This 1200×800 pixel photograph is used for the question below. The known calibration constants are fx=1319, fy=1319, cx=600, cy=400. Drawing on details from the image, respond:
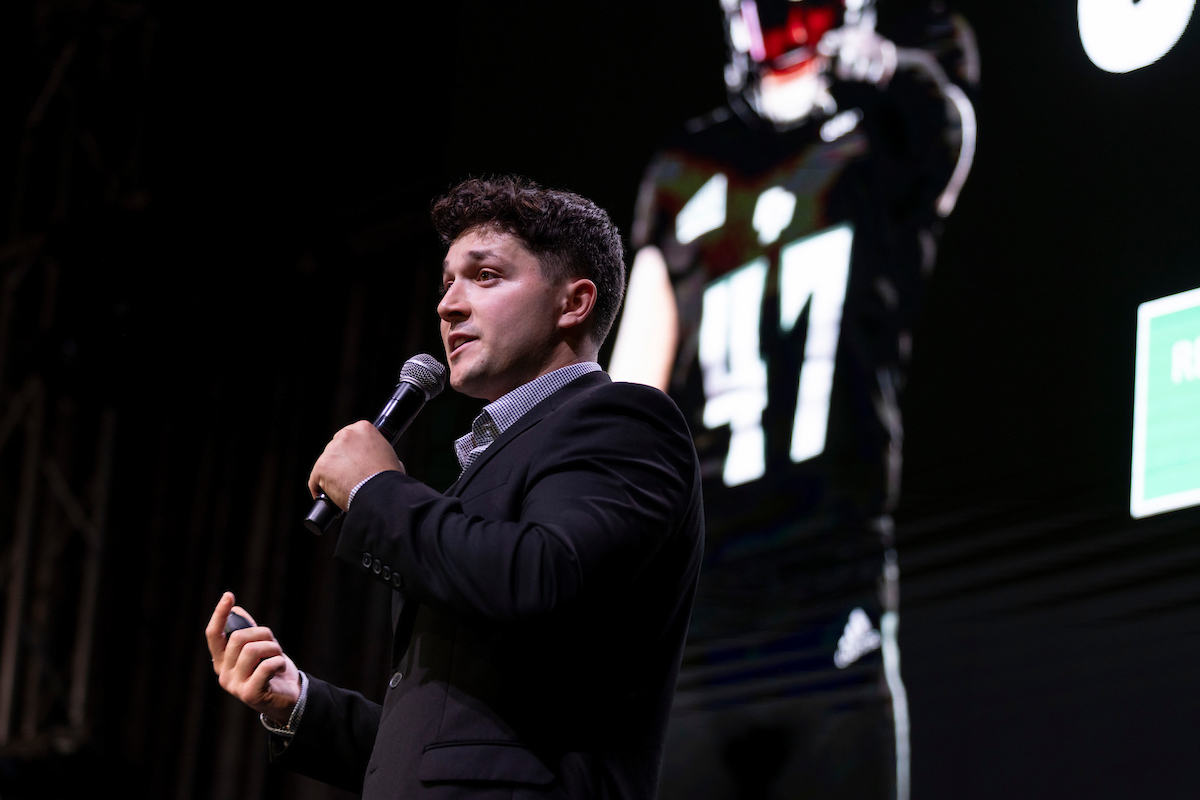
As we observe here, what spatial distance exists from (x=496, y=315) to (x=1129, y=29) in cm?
133

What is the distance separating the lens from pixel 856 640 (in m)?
Answer: 2.39

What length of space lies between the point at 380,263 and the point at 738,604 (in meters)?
2.07

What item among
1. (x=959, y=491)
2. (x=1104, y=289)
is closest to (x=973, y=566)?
(x=959, y=491)

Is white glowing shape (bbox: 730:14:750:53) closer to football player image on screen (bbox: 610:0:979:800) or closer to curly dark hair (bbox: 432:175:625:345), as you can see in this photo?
football player image on screen (bbox: 610:0:979:800)

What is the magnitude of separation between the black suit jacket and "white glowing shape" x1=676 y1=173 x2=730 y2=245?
159cm

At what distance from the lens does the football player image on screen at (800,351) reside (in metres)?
2.42

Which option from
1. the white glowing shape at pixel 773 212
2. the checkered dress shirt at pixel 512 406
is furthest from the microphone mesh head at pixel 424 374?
the white glowing shape at pixel 773 212

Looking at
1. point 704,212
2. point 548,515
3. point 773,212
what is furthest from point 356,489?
point 704,212

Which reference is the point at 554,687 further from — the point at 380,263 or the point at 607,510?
the point at 380,263

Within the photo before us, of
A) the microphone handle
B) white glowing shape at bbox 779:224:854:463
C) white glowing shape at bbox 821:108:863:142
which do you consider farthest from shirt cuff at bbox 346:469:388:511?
white glowing shape at bbox 821:108:863:142

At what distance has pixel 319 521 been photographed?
1.36 m

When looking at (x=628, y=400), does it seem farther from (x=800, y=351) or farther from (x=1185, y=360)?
(x=800, y=351)

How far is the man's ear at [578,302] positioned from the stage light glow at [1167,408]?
38.3 inches

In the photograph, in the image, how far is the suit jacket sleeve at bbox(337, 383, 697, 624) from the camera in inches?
48.1
